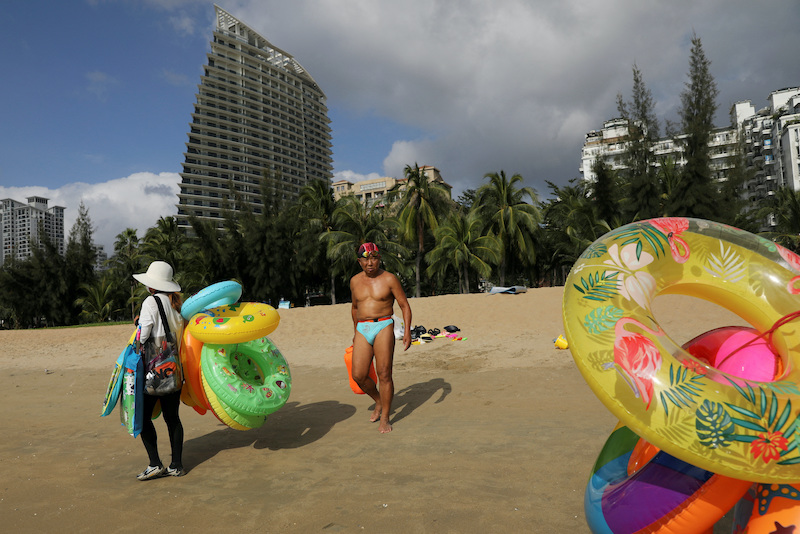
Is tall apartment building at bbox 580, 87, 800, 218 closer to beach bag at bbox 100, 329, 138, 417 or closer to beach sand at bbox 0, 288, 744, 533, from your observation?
Answer: beach sand at bbox 0, 288, 744, 533

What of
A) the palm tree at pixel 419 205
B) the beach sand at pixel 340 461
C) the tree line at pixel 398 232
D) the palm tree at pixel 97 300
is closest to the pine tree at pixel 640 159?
the tree line at pixel 398 232

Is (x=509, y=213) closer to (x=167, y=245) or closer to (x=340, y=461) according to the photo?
(x=167, y=245)

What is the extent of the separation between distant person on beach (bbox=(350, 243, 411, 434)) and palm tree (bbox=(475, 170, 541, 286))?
28515mm

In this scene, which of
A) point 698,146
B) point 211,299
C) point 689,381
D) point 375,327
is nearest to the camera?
point 689,381

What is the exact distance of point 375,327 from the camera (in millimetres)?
5504

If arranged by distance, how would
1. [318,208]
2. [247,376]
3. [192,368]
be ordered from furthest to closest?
[318,208]
[247,376]
[192,368]

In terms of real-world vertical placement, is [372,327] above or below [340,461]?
above

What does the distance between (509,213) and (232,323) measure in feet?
102

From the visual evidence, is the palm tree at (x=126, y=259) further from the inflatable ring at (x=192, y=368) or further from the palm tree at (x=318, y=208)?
the inflatable ring at (x=192, y=368)

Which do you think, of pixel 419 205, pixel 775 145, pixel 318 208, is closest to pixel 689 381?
pixel 419 205

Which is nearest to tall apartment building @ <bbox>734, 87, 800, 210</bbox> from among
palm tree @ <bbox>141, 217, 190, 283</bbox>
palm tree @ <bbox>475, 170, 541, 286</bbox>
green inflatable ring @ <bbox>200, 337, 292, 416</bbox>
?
palm tree @ <bbox>475, 170, 541, 286</bbox>

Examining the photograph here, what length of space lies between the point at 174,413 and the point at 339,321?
1386 centimetres

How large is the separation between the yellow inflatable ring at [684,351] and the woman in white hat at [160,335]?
3.41m

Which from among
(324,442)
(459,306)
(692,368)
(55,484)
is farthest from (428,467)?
(459,306)
